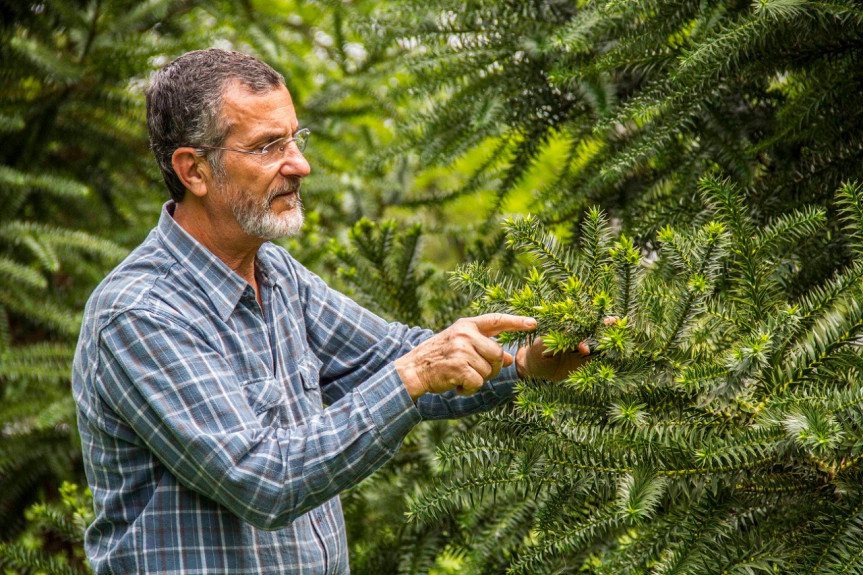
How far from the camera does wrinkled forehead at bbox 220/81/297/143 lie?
2.13m

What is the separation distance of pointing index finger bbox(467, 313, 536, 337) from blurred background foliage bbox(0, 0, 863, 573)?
67 cm

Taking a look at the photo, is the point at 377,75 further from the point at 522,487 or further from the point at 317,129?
the point at 522,487

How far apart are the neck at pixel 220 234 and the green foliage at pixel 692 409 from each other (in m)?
0.65

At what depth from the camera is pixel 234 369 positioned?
207 cm

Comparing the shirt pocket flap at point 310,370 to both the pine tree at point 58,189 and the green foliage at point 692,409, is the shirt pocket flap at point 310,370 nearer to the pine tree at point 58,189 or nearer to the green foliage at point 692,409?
the green foliage at point 692,409

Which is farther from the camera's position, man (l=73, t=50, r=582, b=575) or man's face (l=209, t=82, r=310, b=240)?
man's face (l=209, t=82, r=310, b=240)

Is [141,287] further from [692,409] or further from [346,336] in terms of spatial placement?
[692,409]

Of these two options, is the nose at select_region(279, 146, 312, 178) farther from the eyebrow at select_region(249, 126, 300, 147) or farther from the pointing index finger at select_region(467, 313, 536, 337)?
the pointing index finger at select_region(467, 313, 536, 337)

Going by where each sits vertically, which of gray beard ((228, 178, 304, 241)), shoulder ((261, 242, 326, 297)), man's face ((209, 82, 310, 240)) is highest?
man's face ((209, 82, 310, 240))

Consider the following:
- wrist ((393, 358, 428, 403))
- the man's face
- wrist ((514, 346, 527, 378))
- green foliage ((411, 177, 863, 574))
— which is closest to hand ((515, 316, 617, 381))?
wrist ((514, 346, 527, 378))

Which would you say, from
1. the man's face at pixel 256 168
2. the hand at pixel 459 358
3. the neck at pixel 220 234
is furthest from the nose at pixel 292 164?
the hand at pixel 459 358

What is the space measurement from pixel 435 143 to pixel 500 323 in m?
1.11

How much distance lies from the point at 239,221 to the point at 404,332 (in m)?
0.59

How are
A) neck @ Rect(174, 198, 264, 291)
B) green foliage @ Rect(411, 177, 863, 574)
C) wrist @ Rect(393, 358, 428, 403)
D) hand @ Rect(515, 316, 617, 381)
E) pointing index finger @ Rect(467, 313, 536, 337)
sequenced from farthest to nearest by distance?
neck @ Rect(174, 198, 264, 291) < hand @ Rect(515, 316, 617, 381) < wrist @ Rect(393, 358, 428, 403) < pointing index finger @ Rect(467, 313, 536, 337) < green foliage @ Rect(411, 177, 863, 574)
